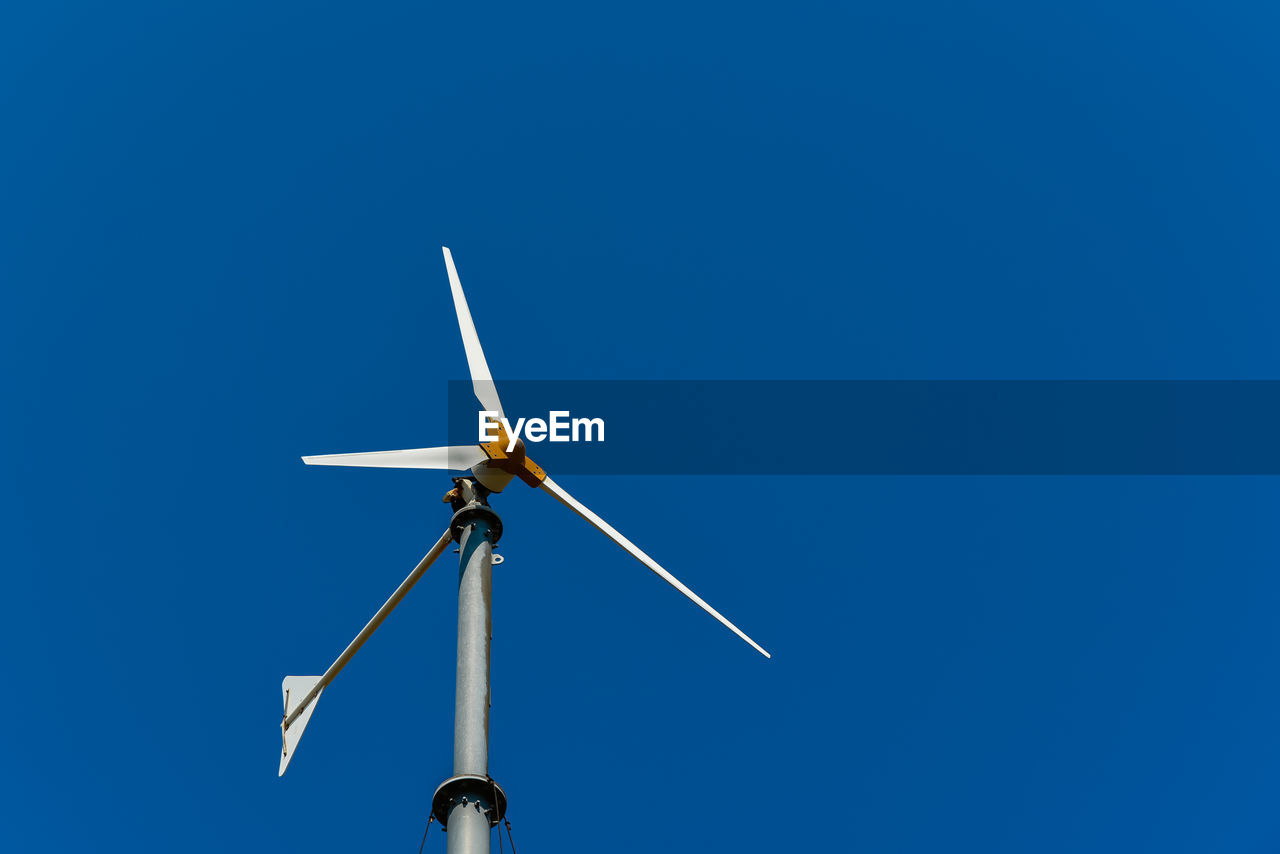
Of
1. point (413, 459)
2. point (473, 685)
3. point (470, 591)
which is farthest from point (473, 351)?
point (473, 685)

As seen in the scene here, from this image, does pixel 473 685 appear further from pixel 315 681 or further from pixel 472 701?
pixel 315 681

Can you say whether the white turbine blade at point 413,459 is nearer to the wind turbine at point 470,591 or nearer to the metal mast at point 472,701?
the wind turbine at point 470,591

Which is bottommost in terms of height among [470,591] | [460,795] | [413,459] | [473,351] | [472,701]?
[460,795]

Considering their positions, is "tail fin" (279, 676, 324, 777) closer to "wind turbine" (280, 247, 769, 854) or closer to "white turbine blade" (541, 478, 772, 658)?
"wind turbine" (280, 247, 769, 854)

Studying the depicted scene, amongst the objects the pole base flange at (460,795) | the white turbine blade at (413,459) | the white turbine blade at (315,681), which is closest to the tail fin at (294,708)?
the white turbine blade at (315,681)

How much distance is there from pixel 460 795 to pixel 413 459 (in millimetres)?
10679

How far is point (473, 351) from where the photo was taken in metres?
32.2

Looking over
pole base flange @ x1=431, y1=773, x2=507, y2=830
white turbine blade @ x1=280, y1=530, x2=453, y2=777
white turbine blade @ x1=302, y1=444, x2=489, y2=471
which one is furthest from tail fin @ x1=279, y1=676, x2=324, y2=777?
pole base flange @ x1=431, y1=773, x2=507, y2=830

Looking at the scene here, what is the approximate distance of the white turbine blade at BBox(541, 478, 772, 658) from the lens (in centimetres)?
2900

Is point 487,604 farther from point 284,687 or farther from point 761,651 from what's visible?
point 284,687

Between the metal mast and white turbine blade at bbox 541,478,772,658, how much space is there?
2.91m

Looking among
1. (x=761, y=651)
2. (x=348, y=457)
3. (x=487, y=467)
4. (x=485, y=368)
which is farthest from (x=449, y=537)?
(x=761, y=651)

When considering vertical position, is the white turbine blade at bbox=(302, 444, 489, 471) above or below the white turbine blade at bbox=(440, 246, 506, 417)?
below

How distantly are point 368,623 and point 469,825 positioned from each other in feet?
27.8
